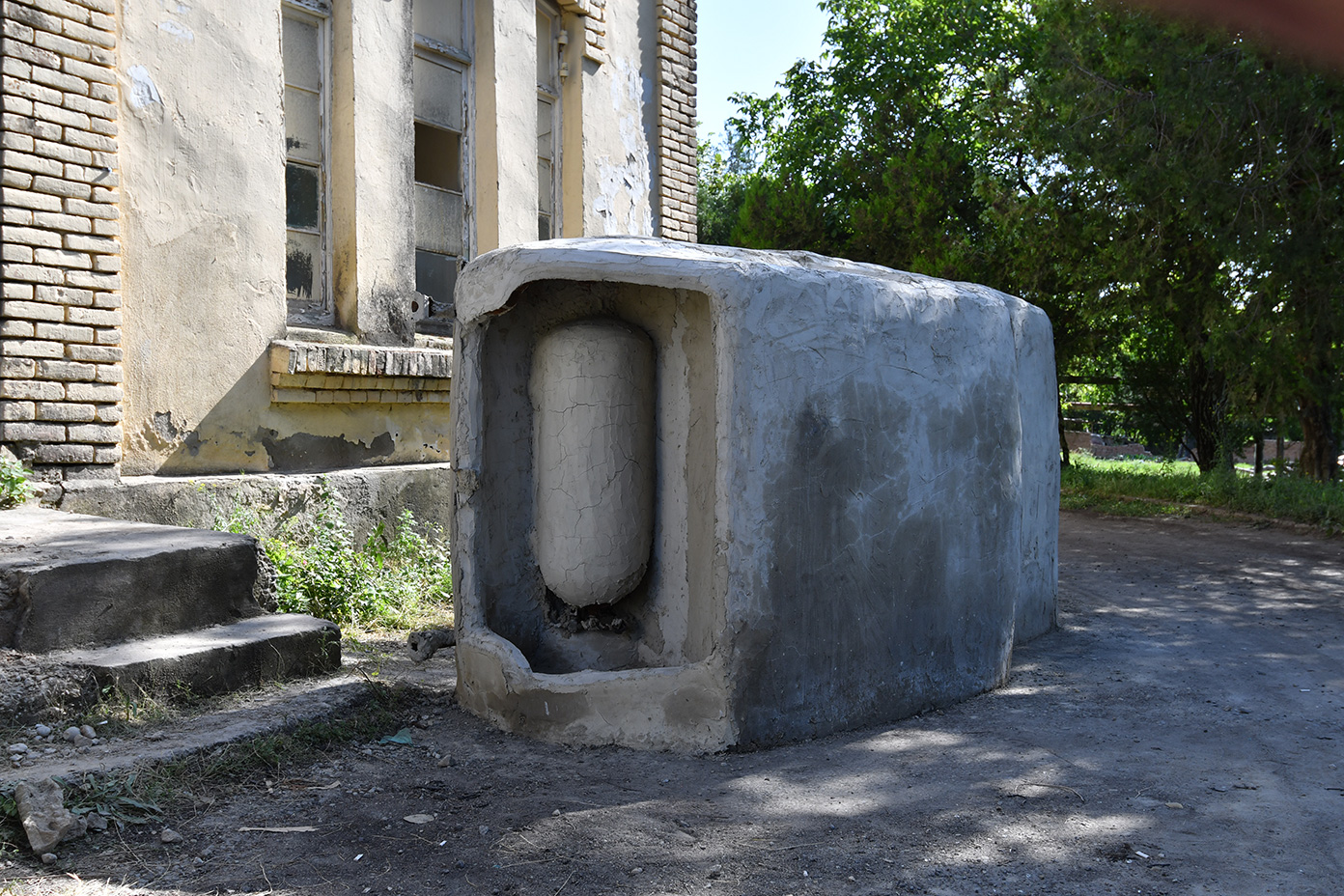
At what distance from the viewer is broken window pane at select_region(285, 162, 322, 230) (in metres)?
5.64

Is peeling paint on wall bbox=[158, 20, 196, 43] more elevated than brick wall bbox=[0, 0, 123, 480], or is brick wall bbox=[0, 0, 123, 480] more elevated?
peeling paint on wall bbox=[158, 20, 196, 43]

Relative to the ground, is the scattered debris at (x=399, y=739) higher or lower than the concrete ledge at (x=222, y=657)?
lower

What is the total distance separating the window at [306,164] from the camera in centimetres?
565

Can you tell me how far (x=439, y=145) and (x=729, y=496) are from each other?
4525 millimetres

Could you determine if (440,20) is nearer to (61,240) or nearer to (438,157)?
(438,157)

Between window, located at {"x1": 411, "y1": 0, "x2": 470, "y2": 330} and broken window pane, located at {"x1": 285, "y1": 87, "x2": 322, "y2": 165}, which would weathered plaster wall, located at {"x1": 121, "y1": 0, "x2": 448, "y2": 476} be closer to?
broken window pane, located at {"x1": 285, "y1": 87, "x2": 322, "y2": 165}

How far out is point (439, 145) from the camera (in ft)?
21.7

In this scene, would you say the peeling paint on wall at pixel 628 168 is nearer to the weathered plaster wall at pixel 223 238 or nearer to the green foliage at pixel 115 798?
the weathered plaster wall at pixel 223 238

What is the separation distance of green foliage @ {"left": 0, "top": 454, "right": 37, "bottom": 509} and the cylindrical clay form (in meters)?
2.36

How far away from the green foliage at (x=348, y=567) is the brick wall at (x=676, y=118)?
3744mm

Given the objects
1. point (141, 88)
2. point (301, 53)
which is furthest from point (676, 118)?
point (141, 88)

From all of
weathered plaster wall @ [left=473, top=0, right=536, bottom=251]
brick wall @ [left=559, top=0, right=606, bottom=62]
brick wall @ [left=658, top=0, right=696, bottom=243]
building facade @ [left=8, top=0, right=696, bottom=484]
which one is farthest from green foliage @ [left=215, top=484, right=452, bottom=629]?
brick wall @ [left=559, top=0, right=606, bottom=62]

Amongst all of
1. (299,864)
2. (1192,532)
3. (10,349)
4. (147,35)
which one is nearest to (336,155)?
(147,35)

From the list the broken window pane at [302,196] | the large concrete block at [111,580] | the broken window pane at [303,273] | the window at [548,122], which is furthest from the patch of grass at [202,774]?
the window at [548,122]
